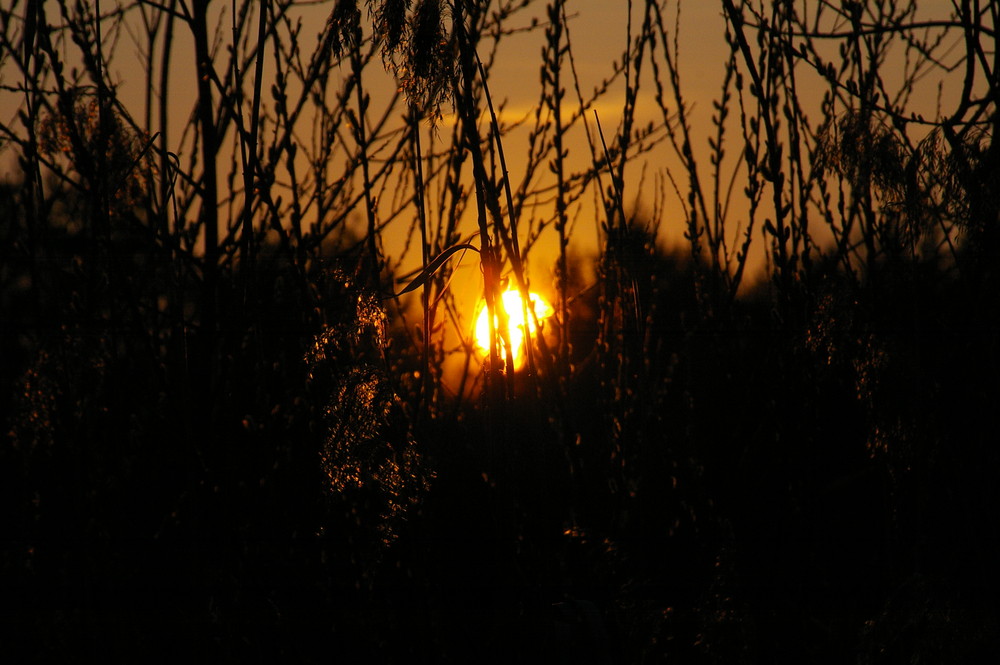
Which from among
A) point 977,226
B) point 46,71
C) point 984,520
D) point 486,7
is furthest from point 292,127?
point 984,520

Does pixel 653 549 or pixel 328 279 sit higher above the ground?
pixel 328 279

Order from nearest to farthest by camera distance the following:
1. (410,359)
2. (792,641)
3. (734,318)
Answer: (792,641) → (734,318) → (410,359)

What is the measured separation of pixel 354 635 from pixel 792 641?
85 centimetres

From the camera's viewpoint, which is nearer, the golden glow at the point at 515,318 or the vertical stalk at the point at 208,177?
the golden glow at the point at 515,318

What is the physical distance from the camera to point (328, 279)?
1783 millimetres

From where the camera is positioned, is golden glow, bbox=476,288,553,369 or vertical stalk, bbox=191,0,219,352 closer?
golden glow, bbox=476,288,553,369

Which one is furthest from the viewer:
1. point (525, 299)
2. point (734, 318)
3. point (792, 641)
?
point (734, 318)

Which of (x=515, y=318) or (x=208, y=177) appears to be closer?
(x=515, y=318)

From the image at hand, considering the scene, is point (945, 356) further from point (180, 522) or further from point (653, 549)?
point (180, 522)

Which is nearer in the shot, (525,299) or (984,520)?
(525,299)

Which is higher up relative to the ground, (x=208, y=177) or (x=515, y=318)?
(x=208, y=177)

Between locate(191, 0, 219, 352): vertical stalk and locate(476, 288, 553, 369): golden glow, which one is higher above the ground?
locate(191, 0, 219, 352): vertical stalk

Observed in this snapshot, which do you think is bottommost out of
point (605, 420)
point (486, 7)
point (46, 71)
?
point (605, 420)

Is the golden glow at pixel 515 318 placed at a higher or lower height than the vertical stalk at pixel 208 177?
lower
